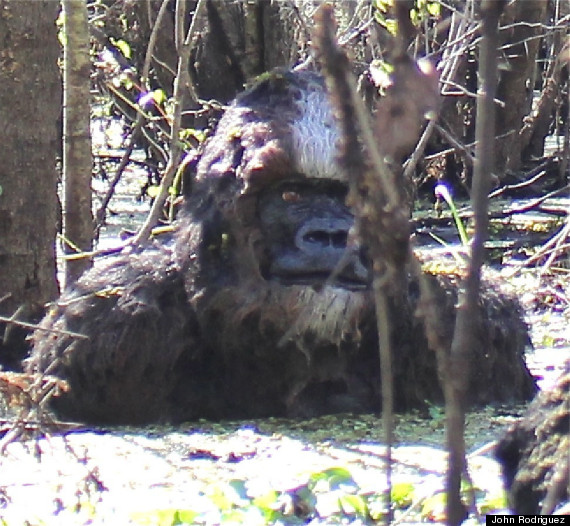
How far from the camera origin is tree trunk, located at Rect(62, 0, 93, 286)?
5773mm

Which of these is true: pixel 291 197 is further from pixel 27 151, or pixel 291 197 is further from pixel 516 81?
pixel 516 81

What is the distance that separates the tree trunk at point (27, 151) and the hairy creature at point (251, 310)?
65 centimetres

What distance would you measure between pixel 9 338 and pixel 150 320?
78 centimetres

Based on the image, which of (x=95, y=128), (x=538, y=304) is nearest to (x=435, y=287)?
(x=538, y=304)

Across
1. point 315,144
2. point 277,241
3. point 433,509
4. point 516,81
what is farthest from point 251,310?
point 516,81

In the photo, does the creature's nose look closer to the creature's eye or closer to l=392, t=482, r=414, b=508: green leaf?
the creature's eye

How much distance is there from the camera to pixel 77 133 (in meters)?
5.78

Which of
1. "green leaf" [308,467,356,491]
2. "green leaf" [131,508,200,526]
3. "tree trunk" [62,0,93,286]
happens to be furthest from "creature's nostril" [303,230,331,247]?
"tree trunk" [62,0,93,286]

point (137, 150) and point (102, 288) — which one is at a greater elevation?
point (137, 150)

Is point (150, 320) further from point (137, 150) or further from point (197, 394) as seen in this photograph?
point (137, 150)

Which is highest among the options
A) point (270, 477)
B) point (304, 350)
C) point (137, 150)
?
point (137, 150)

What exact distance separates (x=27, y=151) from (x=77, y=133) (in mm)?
549

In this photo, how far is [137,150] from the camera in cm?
1625

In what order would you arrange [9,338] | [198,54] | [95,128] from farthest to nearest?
[95,128] < [198,54] < [9,338]
